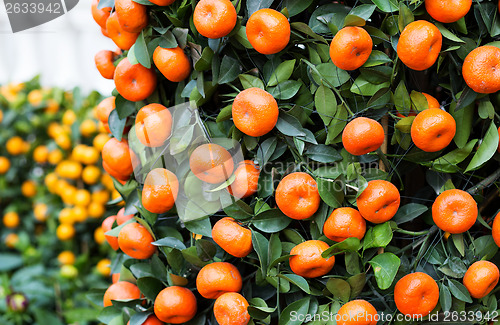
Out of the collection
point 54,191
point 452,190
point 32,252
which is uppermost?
point 452,190

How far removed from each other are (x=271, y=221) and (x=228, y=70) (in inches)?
9.6

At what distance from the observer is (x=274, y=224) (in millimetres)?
657

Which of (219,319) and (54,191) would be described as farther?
(54,191)

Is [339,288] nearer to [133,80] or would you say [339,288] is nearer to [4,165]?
[133,80]

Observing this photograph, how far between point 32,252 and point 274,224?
4.54 feet

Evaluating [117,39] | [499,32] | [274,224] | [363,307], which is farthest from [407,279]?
[117,39]

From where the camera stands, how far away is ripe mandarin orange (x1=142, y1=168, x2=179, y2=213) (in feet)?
2.22

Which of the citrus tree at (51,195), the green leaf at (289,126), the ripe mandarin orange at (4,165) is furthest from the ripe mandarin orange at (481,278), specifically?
the ripe mandarin orange at (4,165)

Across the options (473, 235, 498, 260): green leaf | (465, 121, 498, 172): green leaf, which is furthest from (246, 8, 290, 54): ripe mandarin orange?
(473, 235, 498, 260): green leaf

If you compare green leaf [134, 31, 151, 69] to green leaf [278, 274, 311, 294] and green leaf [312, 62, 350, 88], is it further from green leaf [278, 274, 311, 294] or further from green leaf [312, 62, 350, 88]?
green leaf [278, 274, 311, 294]

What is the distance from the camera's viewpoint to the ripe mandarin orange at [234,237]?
2.09 ft

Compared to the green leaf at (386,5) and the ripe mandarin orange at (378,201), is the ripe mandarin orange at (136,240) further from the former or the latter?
the green leaf at (386,5)

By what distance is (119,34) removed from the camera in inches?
28.9

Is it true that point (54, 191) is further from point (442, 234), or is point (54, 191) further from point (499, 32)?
point (499, 32)
